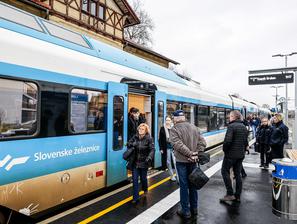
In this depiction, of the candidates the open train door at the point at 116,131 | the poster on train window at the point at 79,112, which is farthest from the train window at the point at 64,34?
the poster on train window at the point at 79,112

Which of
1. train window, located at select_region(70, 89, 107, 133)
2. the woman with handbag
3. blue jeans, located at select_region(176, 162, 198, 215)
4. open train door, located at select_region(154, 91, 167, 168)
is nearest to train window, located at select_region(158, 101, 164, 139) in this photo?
open train door, located at select_region(154, 91, 167, 168)

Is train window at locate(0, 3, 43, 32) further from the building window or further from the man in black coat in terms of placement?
the building window

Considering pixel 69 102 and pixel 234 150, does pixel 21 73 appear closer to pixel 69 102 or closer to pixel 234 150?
pixel 69 102

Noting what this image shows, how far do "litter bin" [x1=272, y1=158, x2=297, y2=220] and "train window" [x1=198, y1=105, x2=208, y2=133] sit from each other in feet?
20.6

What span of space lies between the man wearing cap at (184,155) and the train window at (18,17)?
286cm

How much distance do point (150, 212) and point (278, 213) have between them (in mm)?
2237

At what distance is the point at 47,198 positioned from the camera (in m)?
4.09

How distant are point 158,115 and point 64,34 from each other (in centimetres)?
339

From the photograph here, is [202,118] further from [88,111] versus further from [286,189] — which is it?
[88,111]

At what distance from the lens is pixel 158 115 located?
750 cm

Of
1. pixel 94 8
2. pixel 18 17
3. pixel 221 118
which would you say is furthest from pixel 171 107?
pixel 94 8

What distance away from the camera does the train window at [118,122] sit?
559 centimetres

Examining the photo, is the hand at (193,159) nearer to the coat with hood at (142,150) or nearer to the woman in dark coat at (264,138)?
the coat with hood at (142,150)

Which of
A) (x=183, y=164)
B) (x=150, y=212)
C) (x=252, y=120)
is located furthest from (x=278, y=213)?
(x=252, y=120)
